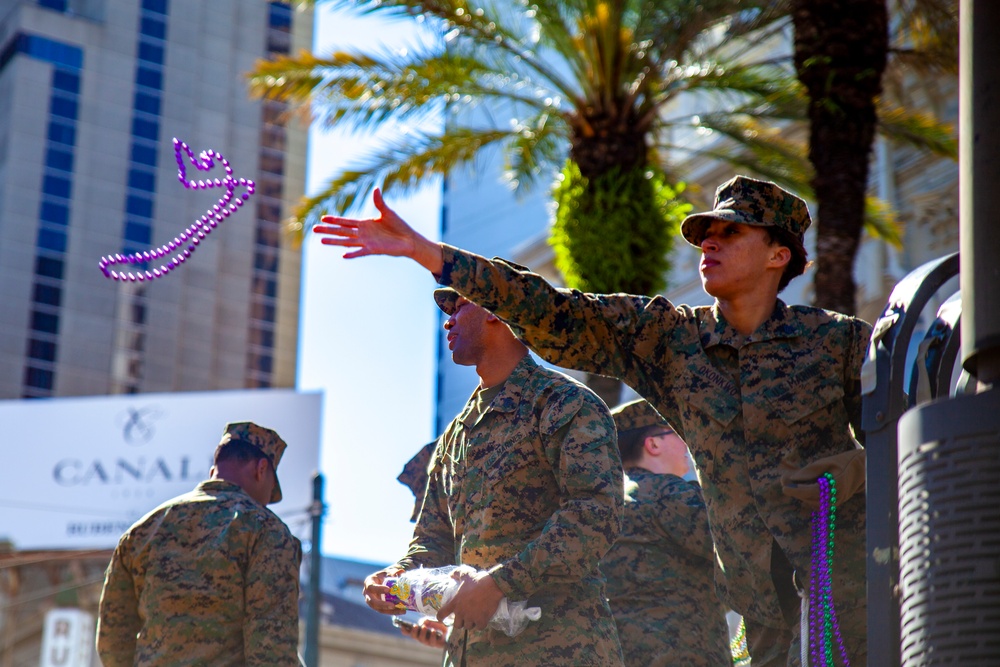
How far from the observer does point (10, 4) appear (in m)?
69.6

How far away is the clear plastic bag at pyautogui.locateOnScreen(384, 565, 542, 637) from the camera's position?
13.2 feet

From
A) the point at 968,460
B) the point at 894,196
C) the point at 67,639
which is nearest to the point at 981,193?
the point at 968,460

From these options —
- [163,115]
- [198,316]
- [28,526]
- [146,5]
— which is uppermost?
[146,5]

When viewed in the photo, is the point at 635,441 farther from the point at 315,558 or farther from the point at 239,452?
the point at 315,558

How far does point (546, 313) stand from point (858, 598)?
1.09 m

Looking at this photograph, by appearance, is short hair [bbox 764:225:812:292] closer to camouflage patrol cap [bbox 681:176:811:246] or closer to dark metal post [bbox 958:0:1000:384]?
camouflage patrol cap [bbox 681:176:811:246]

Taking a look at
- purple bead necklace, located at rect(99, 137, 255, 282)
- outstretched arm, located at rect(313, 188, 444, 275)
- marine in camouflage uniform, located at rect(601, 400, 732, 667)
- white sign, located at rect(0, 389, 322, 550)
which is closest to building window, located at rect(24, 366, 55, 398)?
white sign, located at rect(0, 389, 322, 550)

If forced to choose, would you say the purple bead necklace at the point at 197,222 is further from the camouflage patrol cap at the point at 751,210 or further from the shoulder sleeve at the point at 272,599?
the camouflage patrol cap at the point at 751,210

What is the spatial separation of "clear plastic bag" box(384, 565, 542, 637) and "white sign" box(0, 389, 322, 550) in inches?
1414

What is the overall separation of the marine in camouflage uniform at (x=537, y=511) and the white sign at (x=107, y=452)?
117ft

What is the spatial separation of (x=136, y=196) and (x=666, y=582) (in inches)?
2708

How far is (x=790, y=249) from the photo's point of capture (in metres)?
4.25

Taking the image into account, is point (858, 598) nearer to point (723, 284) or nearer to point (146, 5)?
point (723, 284)

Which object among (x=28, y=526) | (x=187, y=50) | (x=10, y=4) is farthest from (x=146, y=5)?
(x=28, y=526)
